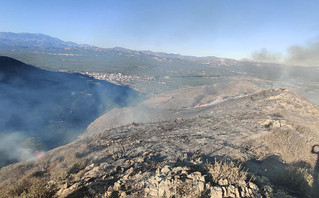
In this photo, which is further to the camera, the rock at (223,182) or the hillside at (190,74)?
the hillside at (190,74)

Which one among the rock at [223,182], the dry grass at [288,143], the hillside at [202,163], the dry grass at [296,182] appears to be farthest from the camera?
the dry grass at [288,143]

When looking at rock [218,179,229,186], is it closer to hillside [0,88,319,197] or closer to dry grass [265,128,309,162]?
hillside [0,88,319,197]

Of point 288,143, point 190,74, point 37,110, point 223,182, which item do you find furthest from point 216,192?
point 190,74

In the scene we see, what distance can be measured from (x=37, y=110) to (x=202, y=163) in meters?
27.2

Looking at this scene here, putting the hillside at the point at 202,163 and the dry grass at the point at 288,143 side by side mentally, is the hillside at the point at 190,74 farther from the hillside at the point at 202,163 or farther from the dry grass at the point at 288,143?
the dry grass at the point at 288,143

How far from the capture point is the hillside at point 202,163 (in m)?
3.89

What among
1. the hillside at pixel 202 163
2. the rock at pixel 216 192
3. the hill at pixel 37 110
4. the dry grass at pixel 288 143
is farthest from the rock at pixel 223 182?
the hill at pixel 37 110

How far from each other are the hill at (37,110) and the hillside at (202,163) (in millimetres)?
9478

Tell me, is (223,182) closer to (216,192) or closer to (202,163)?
(216,192)

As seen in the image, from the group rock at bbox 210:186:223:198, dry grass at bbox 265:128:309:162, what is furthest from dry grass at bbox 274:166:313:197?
rock at bbox 210:186:223:198

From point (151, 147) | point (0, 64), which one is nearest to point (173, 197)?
point (151, 147)

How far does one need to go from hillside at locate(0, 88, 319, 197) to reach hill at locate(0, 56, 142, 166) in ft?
31.1

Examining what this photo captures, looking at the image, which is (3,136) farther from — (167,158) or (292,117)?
(292,117)

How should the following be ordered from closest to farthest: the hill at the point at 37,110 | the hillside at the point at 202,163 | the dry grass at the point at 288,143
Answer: the hillside at the point at 202,163 → the dry grass at the point at 288,143 → the hill at the point at 37,110
